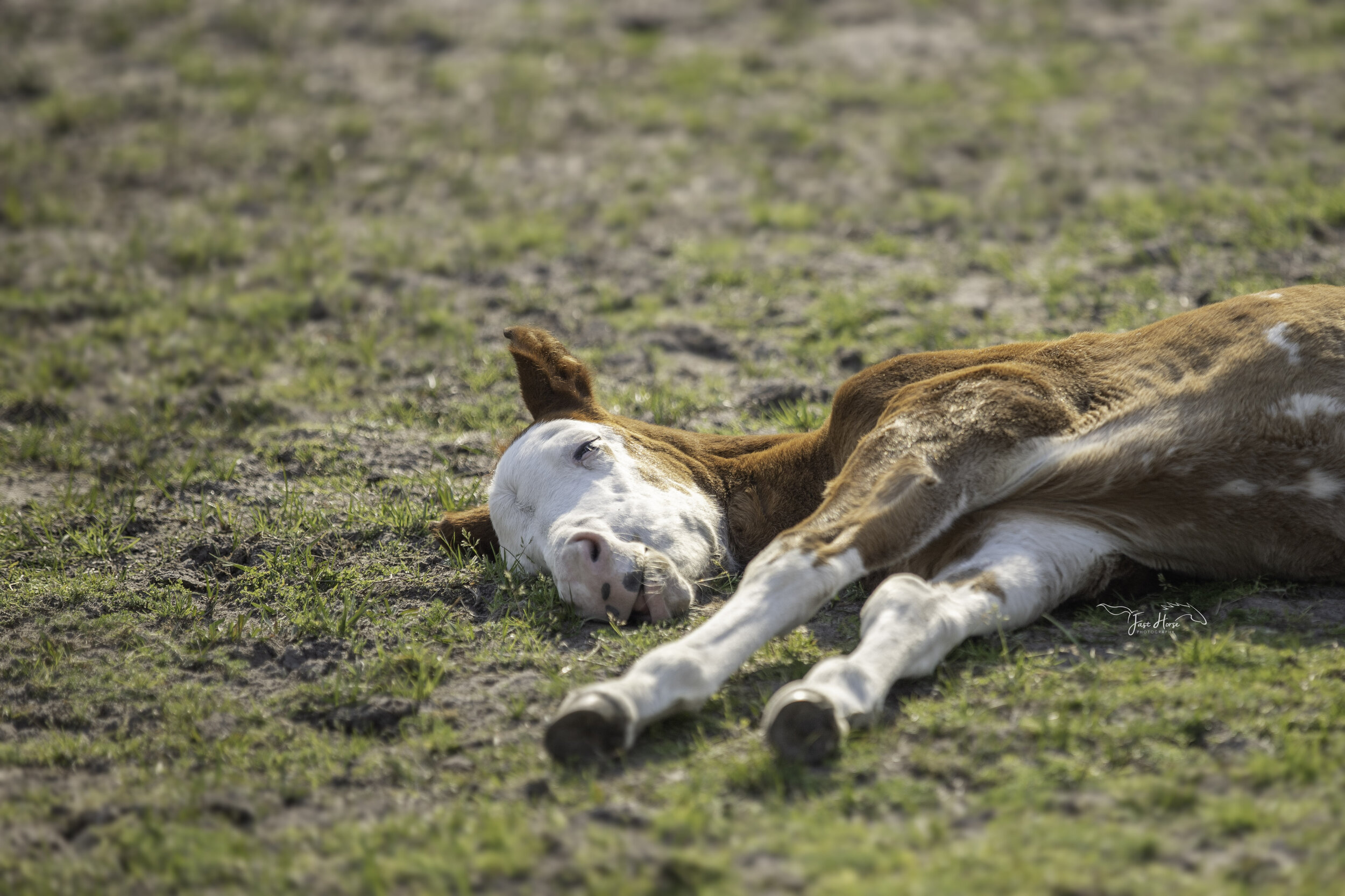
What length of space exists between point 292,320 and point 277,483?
2.57 m

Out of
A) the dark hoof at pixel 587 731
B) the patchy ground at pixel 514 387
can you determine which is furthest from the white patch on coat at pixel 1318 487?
the dark hoof at pixel 587 731

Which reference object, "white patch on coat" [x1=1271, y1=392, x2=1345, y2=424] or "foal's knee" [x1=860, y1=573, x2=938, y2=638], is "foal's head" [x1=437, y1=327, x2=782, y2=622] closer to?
"foal's knee" [x1=860, y1=573, x2=938, y2=638]

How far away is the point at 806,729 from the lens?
323 centimetres

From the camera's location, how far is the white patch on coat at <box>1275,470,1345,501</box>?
3.99 metres

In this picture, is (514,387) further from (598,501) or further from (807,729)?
(807,729)

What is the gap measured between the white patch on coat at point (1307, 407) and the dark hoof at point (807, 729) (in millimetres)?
2110

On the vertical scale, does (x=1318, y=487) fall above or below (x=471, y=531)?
above

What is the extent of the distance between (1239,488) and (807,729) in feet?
6.33

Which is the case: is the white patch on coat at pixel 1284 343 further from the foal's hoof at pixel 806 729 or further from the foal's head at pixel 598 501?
the foal's hoof at pixel 806 729

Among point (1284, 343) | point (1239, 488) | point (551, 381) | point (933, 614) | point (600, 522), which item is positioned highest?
point (1284, 343)

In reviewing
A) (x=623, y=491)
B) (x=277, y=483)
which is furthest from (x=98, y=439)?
(x=623, y=491)

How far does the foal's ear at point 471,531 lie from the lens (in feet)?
16.1

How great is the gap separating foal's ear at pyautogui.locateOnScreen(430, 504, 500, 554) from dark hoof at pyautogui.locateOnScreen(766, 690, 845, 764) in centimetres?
196

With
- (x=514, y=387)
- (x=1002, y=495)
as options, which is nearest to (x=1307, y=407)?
(x=1002, y=495)
